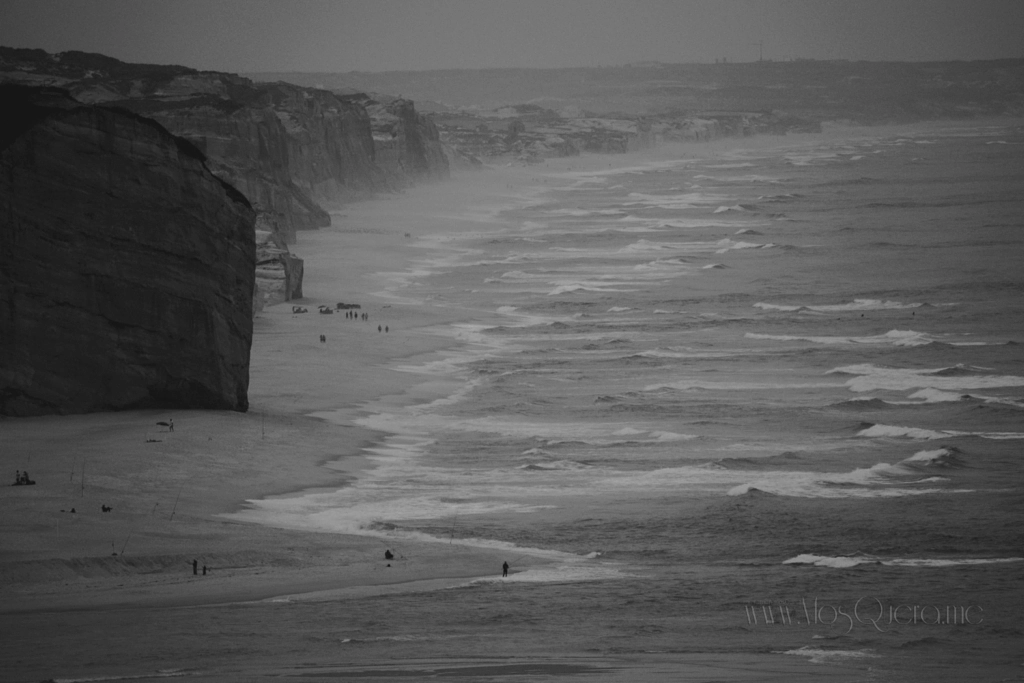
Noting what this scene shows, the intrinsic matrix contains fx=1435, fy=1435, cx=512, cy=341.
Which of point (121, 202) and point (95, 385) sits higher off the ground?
point (121, 202)

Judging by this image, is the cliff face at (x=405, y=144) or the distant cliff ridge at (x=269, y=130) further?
the cliff face at (x=405, y=144)

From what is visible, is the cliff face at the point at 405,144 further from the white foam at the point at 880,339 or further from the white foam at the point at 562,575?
the white foam at the point at 562,575

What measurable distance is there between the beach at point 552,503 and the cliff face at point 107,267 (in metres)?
1.26

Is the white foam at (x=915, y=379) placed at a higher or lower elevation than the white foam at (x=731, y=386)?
higher

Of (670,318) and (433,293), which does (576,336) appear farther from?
(433,293)

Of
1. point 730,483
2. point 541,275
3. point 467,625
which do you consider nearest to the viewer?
point 467,625

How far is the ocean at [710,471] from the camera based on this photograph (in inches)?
947

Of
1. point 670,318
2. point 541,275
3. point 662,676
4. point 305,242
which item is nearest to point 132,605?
point 662,676

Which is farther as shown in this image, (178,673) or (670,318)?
(670,318)

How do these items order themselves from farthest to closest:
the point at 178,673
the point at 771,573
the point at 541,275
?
the point at 541,275, the point at 771,573, the point at 178,673

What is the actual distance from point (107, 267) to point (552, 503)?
14131 millimetres

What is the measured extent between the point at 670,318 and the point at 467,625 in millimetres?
41039

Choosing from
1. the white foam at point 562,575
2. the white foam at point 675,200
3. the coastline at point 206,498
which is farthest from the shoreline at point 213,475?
the white foam at point 675,200

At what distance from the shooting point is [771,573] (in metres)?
27.8
